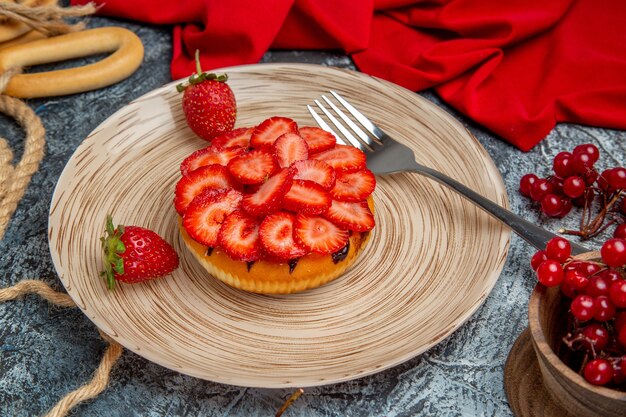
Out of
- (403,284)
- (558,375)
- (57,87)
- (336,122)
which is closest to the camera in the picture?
(558,375)

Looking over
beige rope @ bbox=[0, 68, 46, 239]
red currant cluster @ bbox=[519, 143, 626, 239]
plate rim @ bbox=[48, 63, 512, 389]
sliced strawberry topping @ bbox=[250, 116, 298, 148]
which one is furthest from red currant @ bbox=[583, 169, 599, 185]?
→ beige rope @ bbox=[0, 68, 46, 239]

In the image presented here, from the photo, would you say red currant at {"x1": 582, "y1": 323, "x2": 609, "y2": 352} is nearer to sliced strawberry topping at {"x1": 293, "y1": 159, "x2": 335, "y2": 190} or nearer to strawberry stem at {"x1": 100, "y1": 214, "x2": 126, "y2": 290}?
sliced strawberry topping at {"x1": 293, "y1": 159, "x2": 335, "y2": 190}

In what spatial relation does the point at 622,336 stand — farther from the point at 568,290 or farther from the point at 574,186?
the point at 574,186


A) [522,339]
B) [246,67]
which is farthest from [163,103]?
[522,339]

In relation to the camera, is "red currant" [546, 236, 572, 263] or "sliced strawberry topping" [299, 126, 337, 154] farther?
"sliced strawberry topping" [299, 126, 337, 154]

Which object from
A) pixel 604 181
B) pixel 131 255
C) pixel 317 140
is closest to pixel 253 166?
pixel 317 140

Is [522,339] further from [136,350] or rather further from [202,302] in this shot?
[136,350]
